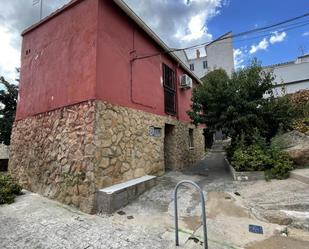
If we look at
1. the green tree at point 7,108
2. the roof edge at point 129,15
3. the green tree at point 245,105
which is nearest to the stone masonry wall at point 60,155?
the roof edge at point 129,15

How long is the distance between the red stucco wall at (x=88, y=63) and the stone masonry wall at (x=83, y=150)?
40 cm

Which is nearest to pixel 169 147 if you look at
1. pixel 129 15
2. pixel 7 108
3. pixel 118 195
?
pixel 118 195

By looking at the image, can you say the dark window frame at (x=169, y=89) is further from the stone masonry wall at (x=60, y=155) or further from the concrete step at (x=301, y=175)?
the concrete step at (x=301, y=175)

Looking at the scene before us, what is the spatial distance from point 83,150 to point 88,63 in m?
2.36

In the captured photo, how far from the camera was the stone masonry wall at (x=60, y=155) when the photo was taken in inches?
206

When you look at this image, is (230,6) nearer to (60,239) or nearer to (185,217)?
(185,217)

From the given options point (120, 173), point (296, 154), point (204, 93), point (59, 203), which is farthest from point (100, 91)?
point (296, 154)

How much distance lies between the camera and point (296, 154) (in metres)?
6.30

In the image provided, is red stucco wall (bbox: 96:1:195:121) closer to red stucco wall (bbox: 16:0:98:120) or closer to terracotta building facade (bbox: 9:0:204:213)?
terracotta building facade (bbox: 9:0:204:213)

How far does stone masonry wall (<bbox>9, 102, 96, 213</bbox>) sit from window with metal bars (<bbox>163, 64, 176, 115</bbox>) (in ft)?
14.4

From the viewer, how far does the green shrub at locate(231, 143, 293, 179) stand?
244 inches

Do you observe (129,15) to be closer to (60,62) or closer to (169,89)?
(60,62)

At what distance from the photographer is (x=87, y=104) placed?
216 inches

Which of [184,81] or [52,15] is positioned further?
[184,81]
